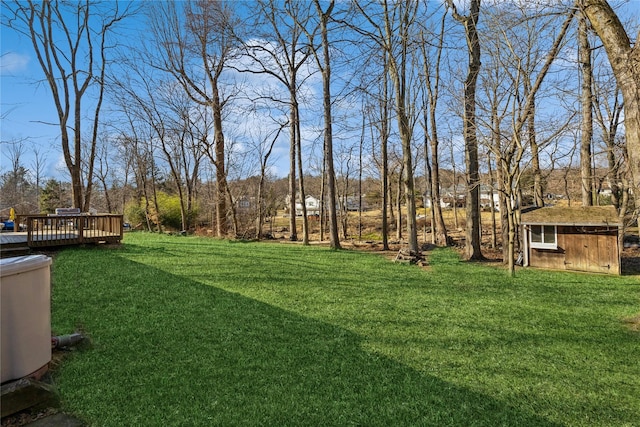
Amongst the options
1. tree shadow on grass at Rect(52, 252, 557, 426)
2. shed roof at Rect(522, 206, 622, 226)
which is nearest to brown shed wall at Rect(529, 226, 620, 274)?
shed roof at Rect(522, 206, 622, 226)

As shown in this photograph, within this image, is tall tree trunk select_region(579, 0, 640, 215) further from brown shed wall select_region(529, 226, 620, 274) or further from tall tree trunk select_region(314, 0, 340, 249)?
tall tree trunk select_region(314, 0, 340, 249)

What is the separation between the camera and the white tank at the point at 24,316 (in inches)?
90.4

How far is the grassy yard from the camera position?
2419mm

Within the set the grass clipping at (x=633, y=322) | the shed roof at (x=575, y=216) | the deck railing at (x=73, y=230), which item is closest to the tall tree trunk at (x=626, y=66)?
the grass clipping at (x=633, y=322)

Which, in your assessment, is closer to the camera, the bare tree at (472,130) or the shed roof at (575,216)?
the shed roof at (575,216)

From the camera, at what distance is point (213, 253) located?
31.5 ft

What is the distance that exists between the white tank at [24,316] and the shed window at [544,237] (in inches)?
395

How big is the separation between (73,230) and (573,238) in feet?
45.6

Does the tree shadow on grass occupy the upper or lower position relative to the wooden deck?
lower

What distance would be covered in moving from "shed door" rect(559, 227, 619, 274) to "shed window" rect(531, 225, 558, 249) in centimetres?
25

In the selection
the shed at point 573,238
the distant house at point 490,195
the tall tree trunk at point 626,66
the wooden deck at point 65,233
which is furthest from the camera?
the distant house at point 490,195

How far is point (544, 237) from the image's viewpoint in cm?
914

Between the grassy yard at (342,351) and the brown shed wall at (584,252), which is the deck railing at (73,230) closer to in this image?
the grassy yard at (342,351)

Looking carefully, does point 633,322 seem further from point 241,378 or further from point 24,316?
point 24,316
